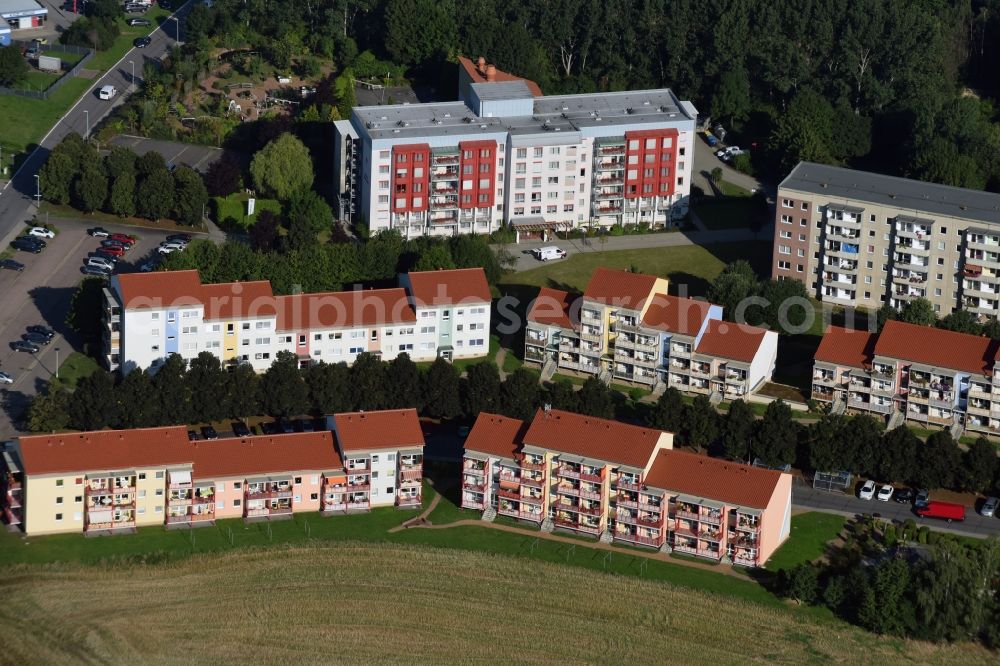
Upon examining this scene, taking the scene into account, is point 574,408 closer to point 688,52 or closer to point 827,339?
point 827,339

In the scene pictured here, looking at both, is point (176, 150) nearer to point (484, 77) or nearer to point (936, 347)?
point (484, 77)

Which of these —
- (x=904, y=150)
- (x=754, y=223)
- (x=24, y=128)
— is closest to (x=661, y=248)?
(x=754, y=223)

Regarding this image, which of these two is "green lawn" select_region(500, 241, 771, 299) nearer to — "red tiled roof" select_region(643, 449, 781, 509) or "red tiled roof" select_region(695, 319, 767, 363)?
"red tiled roof" select_region(695, 319, 767, 363)

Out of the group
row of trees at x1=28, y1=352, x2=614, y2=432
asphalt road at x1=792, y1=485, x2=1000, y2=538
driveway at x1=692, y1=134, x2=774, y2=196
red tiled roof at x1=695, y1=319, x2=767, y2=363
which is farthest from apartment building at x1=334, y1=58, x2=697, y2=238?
asphalt road at x1=792, y1=485, x2=1000, y2=538

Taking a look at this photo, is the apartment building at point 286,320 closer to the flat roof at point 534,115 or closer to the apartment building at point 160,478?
the apartment building at point 160,478

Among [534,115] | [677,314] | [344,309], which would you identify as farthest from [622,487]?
[534,115]

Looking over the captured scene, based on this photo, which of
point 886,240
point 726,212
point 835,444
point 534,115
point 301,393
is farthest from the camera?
point 726,212

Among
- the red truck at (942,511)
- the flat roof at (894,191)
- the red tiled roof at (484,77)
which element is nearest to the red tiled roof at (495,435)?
the red truck at (942,511)
